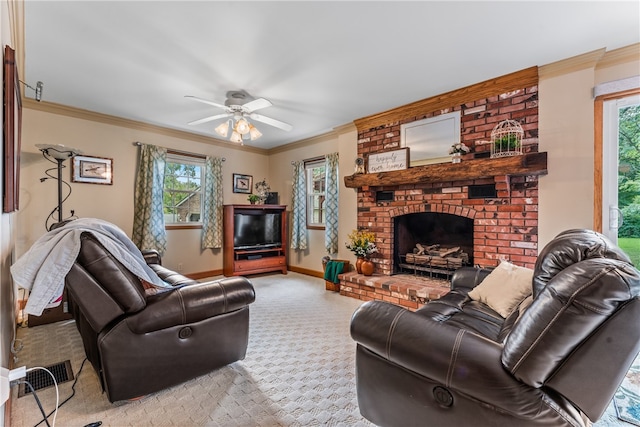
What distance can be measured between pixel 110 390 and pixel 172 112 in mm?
3325

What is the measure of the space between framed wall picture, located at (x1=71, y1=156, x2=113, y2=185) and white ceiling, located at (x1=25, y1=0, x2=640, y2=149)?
75cm

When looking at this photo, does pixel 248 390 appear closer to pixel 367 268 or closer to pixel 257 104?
pixel 367 268

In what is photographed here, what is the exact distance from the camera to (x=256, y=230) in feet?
17.2

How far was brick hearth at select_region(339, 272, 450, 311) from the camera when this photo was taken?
3163mm

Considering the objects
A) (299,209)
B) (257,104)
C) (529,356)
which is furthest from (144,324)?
(299,209)

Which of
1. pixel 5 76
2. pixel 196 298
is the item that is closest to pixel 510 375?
pixel 196 298

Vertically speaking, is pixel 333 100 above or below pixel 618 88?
above

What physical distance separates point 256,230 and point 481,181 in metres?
3.70

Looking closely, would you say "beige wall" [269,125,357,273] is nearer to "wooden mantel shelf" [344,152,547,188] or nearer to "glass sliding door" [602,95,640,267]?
"wooden mantel shelf" [344,152,547,188]

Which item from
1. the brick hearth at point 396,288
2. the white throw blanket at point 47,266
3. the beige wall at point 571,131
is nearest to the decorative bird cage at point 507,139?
the beige wall at point 571,131

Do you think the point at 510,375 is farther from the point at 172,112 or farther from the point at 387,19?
the point at 172,112

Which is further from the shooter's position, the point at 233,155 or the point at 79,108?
the point at 233,155

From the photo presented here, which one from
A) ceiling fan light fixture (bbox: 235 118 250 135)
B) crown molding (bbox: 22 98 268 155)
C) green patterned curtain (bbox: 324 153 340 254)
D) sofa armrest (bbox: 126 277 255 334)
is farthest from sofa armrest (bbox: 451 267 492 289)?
crown molding (bbox: 22 98 268 155)

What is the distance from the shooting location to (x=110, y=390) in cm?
159
